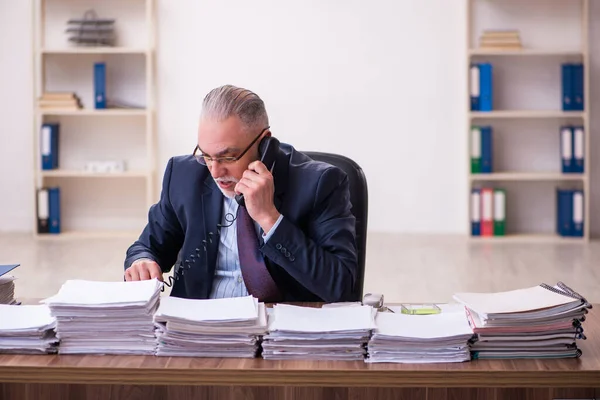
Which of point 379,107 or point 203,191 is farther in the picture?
point 379,107

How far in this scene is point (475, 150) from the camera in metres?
6.96

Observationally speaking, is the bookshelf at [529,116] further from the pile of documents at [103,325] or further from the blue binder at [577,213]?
the pile of documents at [103,325]

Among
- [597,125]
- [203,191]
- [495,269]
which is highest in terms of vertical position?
[597,125]

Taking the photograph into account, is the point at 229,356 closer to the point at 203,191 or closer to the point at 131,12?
the point at 203,191

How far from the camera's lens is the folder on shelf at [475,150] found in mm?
6938

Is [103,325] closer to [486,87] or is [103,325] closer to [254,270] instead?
[254,270]

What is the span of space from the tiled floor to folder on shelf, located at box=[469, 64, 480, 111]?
3.21 ft

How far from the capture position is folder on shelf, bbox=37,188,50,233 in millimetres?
7113

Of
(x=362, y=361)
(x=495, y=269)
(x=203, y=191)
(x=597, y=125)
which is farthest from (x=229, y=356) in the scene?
(x=597, y=125)

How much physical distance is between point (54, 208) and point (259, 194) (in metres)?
5.04

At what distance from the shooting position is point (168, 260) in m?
2.76

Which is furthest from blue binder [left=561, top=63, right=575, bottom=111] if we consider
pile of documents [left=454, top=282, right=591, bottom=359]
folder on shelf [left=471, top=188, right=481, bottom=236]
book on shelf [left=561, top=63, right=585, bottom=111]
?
pile of documents [left=454, top=282, right=591, bottom=359]

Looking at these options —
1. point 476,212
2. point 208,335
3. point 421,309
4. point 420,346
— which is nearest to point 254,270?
point 421,309

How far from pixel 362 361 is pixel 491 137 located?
5324 mm
